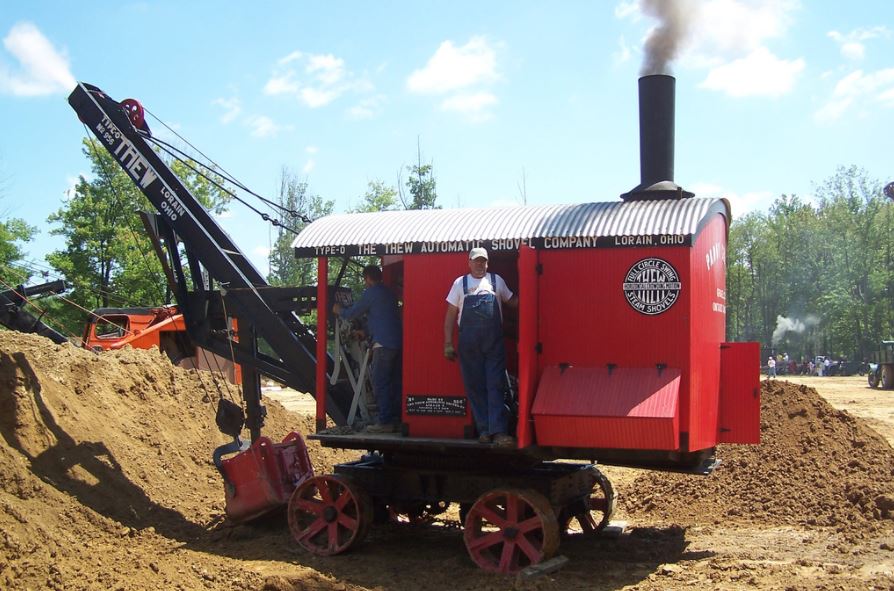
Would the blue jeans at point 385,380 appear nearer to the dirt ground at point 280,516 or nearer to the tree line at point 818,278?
the dirt ground at point 280,516

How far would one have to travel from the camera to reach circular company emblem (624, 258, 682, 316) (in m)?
7.54

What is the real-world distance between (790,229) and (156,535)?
6244cm

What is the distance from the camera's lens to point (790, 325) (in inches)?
2603

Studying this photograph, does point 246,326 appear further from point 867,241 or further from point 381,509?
point 867,241

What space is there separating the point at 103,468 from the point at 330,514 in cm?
291

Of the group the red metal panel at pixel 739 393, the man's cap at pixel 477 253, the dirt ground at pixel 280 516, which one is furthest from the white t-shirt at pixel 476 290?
the dirt ground at pixel 280 516

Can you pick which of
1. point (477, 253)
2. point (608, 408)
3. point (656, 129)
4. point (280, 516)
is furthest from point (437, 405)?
point (656, 129)

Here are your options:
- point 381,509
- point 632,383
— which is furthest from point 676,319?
point 381,509

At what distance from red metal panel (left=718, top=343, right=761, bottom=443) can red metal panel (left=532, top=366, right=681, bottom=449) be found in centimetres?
132

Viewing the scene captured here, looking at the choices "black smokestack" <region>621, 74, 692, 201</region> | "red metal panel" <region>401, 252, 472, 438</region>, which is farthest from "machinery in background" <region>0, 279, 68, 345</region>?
"black smokestack" <region>621, 74, 692, 201</region>

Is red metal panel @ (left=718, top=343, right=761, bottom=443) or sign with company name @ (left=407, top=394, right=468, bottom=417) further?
red metal panel @ (left=718, top=343, right=761, bottom=443)

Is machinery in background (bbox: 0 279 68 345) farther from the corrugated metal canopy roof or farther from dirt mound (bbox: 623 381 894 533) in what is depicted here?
dirt mound (bbox: 623 381 894 533)

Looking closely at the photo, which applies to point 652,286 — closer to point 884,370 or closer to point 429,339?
point 429,339

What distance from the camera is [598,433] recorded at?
296 inches
